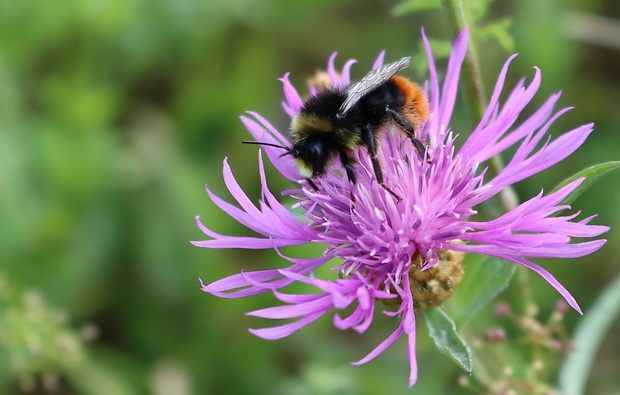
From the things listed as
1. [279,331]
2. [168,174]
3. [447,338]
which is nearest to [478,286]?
[447,338]

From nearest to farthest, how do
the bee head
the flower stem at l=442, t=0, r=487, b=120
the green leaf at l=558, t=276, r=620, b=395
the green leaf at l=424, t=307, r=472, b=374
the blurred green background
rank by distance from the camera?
the green leaf at l=424, t=307, r=472, b=374 < the bee head < the flower stem at l=442, t=0, r=487, b=120 < the green leaf at l=558, t=276, r=620, b=395 < the blurred green background

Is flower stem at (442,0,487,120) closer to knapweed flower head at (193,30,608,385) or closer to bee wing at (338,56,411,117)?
knapweed flower head at (193,30,608,385)

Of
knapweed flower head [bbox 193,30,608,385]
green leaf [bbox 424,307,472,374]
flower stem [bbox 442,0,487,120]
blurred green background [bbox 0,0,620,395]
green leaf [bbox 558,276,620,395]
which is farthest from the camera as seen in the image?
blurred green background [bbox 0,0,620,395]

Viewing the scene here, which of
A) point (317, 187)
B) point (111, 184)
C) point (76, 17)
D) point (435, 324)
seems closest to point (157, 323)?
point (111, 184)

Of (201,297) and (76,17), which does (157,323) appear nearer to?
(201,297)

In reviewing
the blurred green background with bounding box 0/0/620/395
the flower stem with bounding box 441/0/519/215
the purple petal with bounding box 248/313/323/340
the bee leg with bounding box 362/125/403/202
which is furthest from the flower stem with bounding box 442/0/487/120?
the blurred green background with bounding box 0/0/620/395

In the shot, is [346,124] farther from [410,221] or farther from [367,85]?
[410,221]
